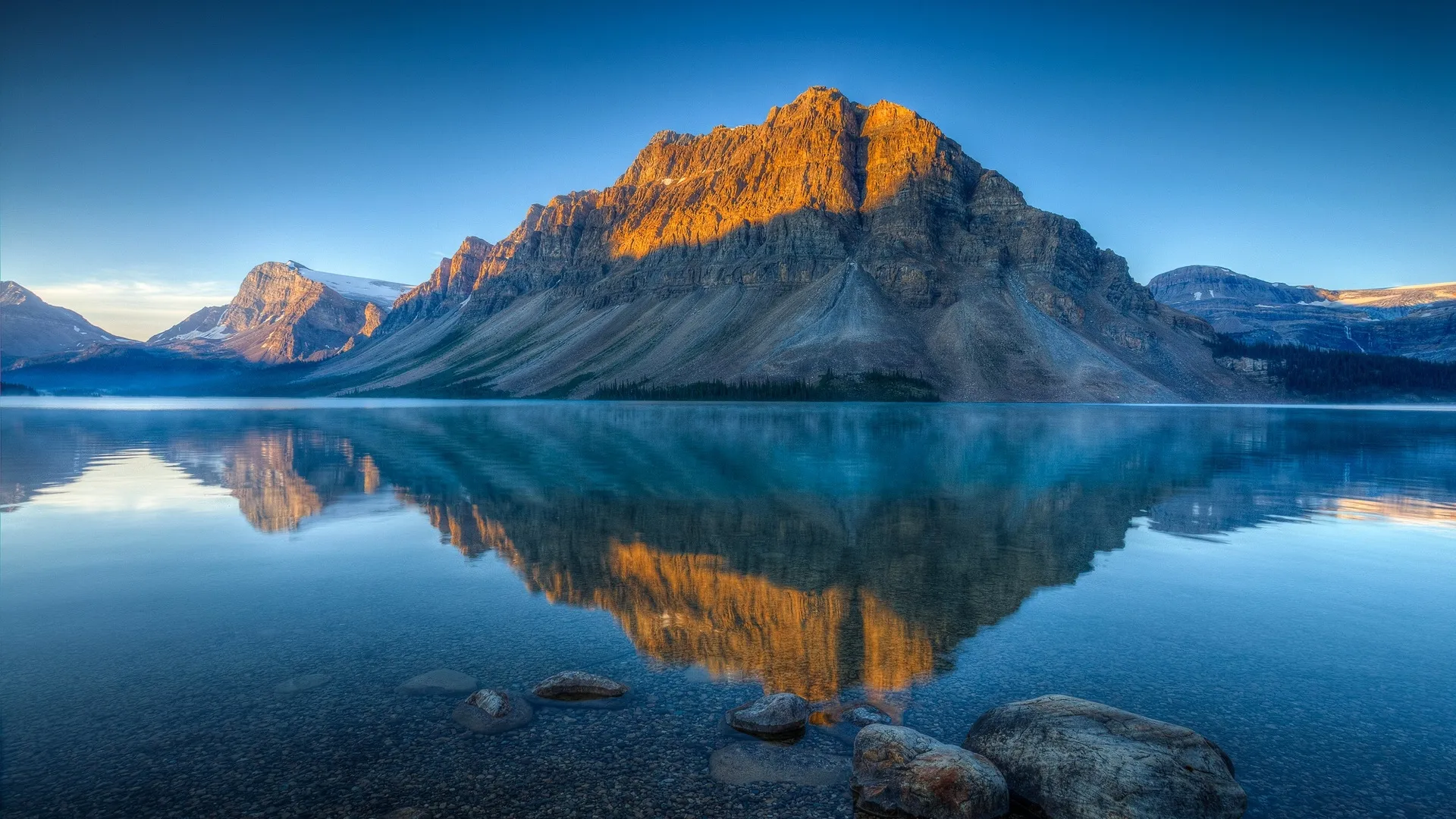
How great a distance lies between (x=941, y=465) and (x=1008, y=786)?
3539 centimetres

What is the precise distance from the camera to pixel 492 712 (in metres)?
10.1

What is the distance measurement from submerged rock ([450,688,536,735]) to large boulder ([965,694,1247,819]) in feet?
20.2

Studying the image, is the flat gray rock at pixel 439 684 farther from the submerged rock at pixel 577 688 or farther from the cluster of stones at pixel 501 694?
the submerged rock at pixel 577 688

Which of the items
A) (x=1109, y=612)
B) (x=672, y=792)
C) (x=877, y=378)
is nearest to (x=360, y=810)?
(x=672, y=792)

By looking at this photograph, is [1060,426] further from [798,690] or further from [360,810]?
[360,810]

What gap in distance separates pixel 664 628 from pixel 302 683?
610 centimetres

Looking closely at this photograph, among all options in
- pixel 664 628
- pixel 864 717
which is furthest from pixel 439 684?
pixel 864 717

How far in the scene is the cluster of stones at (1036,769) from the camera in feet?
25.0

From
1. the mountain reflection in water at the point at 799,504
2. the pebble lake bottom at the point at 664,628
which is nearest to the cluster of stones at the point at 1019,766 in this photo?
the pebble lake bottom at the point at 664,628

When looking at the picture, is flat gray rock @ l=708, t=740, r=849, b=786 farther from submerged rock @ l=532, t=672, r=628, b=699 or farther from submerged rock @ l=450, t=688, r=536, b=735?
submerged rock @ l=450, t=688, r=536, b=735

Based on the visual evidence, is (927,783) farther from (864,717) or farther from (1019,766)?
(864,717)

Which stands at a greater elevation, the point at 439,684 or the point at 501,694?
the point at 501,694

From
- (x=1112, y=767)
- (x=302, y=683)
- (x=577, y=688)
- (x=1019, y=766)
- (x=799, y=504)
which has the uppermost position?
(x=1112, y=767)

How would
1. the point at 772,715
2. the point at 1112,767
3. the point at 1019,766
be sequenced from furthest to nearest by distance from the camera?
the point at 772,715 < the point at 1019,766 < the point at 1112,767
